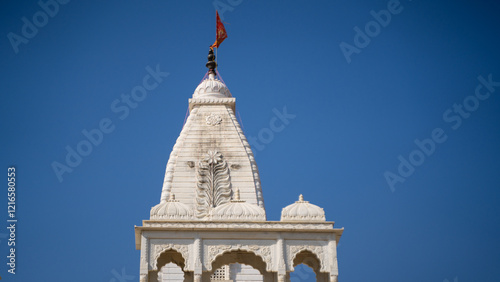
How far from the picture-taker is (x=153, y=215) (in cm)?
2523

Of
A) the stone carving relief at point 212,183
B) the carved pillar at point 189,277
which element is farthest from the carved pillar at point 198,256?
the stone carving relief at point 212,183

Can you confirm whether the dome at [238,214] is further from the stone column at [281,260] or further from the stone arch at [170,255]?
the stone arch at [170,255]

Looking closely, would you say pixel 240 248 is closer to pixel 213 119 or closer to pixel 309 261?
pixel 309 261

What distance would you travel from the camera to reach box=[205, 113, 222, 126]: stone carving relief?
1448 inches

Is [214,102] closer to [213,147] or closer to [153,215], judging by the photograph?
[213,147]

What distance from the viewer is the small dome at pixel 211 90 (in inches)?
1522

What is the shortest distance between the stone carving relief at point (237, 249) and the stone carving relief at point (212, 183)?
8.92 m

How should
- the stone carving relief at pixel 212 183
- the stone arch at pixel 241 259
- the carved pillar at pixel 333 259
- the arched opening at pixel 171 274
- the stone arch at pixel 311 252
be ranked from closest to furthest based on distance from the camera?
the carved pillar at pixel 333 259 < the stone arch at pixel 311 252 < the stone arch at pixel 241 259 < the arched opening at pixel 171 274 < the stone carving relief at pixel 212 183

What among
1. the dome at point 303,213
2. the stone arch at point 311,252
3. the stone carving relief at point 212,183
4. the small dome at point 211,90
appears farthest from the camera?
the small dome at point 211,90

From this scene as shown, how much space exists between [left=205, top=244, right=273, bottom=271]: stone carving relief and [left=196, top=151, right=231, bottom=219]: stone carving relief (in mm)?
8924

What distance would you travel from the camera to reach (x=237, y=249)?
24797 millimetres

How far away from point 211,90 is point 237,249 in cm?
1543

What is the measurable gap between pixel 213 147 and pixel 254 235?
11.4 m

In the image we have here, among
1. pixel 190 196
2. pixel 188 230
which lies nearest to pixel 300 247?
pixel 188 230
